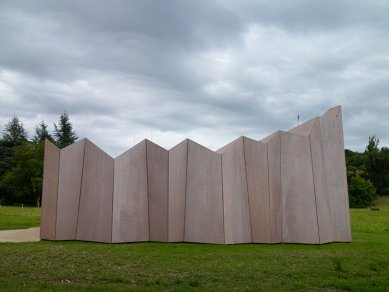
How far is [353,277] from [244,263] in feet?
7.75

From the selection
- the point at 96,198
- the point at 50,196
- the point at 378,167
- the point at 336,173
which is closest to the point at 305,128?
the point at 336,173

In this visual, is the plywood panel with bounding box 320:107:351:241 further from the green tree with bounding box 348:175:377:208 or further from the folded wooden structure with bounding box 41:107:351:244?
the green tree with bounding box 348:175:377:208

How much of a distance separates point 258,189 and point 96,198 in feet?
18.8

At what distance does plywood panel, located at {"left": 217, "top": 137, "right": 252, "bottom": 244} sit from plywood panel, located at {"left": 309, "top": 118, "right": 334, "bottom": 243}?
263 centimetres

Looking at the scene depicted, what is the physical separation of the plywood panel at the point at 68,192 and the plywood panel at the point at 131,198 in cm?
134

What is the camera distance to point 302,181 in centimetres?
1574

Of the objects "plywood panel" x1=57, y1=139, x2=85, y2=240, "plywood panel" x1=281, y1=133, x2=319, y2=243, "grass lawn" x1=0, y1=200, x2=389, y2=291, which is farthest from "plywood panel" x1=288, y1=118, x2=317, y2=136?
"plywood panel" x1=57, y1=139, x2=85, y2=240

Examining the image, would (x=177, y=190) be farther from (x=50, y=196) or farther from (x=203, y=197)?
(x=50, y=196)

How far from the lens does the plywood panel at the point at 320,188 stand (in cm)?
1568

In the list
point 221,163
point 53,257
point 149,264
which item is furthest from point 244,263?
point 221,163

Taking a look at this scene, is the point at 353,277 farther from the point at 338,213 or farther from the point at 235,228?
the point at 338,213

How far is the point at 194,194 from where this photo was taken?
600 inches

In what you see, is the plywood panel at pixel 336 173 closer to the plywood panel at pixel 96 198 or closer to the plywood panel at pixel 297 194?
the plywood panel at pixel 297 194

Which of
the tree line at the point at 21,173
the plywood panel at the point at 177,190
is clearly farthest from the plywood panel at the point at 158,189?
the tree line at the point at 21,173
